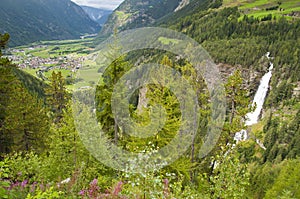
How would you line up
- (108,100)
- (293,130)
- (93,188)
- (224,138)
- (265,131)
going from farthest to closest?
(265,131) → (293,130) → (224,138) → (108,100) → (93,188)

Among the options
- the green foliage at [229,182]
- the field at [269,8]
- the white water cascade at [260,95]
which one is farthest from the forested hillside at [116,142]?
the field at [269,8]

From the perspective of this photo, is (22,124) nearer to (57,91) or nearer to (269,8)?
(57,91)

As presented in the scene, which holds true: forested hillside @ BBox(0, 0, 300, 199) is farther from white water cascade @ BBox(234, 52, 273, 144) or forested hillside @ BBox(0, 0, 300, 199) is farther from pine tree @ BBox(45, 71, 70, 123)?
white water cascade @ BBox(234, 52, 273, 144)

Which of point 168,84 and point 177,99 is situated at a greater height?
point 168,84

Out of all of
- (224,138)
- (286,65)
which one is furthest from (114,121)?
(286,65)

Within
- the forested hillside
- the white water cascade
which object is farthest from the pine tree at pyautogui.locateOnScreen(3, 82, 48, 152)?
the white water cascade

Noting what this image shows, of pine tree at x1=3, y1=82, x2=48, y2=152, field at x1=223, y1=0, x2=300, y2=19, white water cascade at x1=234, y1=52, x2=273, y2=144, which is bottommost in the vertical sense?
white water cascade at x1=234, y1=52, x2=273, y2=144

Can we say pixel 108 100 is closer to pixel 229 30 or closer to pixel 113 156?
pixel 113 156

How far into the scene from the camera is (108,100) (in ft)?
49.6

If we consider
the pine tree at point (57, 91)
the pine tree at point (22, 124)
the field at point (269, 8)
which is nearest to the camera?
the pine tree at point (22, 124)

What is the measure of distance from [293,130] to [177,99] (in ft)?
196

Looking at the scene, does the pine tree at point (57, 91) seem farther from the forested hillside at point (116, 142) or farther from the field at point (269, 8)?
the field at point (269, 8)

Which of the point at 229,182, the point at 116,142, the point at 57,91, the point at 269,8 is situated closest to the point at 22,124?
the point at 57,91

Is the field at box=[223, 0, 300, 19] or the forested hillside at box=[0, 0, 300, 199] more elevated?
the field at box=[223, 0, 300, 19]
